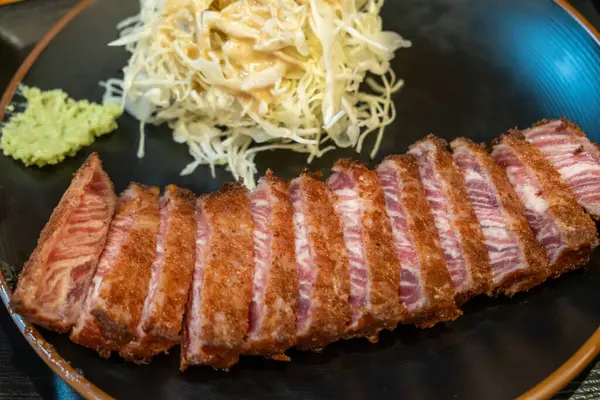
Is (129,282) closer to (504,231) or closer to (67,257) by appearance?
(67,257)

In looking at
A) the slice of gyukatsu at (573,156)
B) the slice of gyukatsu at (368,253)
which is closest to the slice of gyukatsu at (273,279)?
the slice of gyukatsu at (368,253)

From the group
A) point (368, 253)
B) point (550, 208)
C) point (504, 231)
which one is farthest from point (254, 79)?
point (550, 208)

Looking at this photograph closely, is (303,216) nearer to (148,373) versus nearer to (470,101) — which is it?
(148,373)

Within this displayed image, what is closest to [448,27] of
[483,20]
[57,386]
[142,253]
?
[483,20]

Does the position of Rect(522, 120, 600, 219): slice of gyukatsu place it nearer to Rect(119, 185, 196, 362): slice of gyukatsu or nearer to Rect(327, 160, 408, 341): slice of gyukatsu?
Rect(327, 160, 408, 341): slice of gyukatsu

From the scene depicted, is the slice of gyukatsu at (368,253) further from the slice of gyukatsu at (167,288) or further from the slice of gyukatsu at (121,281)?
the slice of gyukatsu at (121,281)

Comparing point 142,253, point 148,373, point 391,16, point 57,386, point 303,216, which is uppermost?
point 391,16
